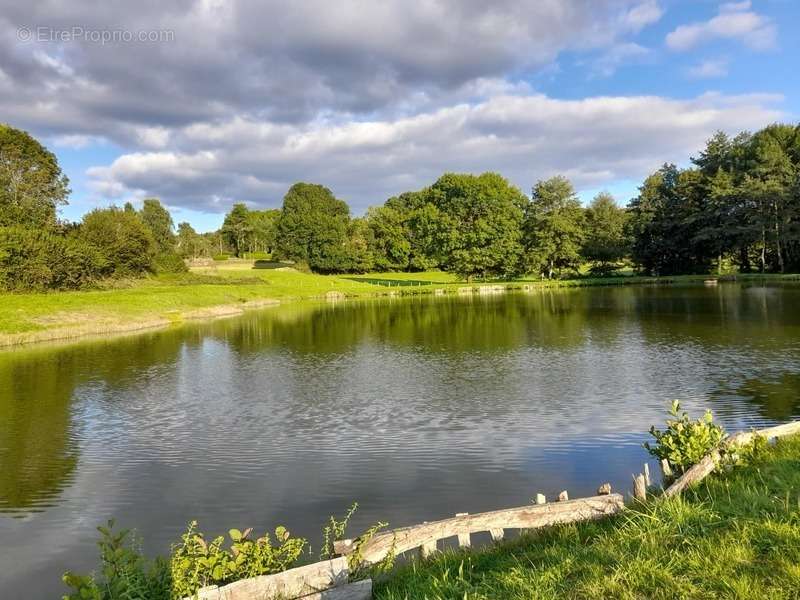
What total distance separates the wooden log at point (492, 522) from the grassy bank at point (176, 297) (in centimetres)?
4784

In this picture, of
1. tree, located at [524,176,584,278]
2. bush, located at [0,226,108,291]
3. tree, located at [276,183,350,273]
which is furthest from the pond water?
tree, located at [276,183,350,273]

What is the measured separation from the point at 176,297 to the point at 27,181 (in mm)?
32127

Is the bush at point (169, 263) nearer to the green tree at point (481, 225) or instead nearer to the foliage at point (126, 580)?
the green tree at point (481, 225)

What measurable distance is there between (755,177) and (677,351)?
87.9 metres

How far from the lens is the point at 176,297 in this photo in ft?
237

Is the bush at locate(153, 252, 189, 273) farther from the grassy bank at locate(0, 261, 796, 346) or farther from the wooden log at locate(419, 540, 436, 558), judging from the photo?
the wooden log at locate(419, 540, 436, 558)

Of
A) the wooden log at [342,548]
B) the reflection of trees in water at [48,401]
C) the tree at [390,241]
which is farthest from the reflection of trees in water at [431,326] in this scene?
the tree at [390,241]

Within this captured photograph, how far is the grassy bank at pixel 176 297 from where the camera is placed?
50.3m

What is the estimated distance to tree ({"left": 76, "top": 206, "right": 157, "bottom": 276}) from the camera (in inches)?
3246

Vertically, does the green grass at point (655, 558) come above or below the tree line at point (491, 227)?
below

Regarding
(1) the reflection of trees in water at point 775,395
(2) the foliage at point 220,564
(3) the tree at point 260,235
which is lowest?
(1) the reflection of trees in water at point 775,395

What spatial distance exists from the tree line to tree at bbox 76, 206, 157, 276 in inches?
8.4

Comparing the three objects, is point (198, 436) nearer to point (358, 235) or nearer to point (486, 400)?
point (486, 400)

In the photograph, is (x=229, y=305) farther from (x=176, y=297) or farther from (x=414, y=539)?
(x=414, y=539)
